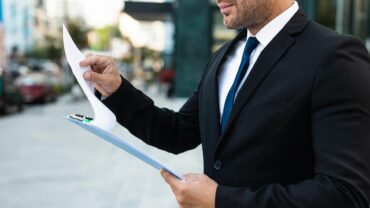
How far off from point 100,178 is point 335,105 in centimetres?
635

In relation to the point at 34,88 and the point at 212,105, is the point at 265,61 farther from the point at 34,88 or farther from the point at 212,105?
the point at 34,88

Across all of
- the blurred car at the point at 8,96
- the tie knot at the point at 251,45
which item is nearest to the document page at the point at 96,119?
the tie knot at the point at 251,45

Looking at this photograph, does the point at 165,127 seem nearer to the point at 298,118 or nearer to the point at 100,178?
the point at 298,118

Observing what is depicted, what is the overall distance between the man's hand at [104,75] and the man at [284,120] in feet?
0.04

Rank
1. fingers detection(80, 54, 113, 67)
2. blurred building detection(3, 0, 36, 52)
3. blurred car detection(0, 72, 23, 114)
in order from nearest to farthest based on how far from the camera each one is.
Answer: fingers detection(80, 54, 113, 67)
blurred car detection(0, 72, 23, 114)
blurred building detection(3, 0, 36, 52)

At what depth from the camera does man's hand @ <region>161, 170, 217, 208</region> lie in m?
1.43

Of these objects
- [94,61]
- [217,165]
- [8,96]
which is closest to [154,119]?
[94,61]

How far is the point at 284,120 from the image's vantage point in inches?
58.6

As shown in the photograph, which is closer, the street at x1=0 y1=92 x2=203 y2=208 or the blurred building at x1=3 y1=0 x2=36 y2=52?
the street at x1=0 y1=92 x2=203 y2=208

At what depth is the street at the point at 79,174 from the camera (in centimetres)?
625

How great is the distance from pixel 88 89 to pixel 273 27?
0.60 metres

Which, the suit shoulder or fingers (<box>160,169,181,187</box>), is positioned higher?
the suit shoulder

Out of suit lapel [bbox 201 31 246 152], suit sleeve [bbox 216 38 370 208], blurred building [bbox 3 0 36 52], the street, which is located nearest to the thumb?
suit lapel [bbox 201 31 246 152]

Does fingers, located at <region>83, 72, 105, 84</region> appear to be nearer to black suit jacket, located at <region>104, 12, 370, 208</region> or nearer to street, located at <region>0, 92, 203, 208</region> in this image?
black suit jacket, located at <region>104, 12, 370, 208</region>
